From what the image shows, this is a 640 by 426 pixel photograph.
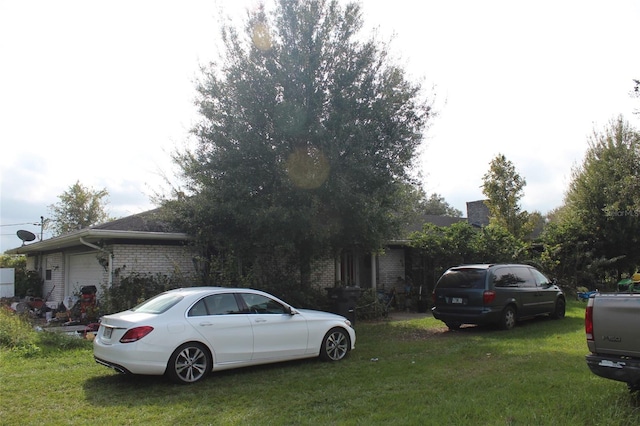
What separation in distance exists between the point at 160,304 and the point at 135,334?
2.66 feet

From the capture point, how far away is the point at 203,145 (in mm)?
13148

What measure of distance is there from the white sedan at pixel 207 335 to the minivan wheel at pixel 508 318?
16.3 ft

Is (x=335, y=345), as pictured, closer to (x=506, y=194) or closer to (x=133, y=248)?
(x=133, y=248)

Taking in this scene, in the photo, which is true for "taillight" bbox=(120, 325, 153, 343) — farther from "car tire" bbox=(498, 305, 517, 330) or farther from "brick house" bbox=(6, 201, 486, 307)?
"car tire" bbox=(498, 305, 517, 330)

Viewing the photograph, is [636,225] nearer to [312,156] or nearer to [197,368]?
[312,156]

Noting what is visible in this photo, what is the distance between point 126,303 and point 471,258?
11701mm

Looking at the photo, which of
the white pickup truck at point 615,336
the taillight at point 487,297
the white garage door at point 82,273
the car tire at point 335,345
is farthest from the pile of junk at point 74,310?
the white pickup truck at point 615,336

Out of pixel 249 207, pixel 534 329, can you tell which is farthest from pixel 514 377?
pixel 249 207

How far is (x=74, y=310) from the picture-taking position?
1422 centimetres

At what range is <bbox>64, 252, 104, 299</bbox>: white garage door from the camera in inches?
587

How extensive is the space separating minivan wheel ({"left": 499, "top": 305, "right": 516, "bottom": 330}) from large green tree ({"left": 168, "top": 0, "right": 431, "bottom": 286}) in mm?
3524

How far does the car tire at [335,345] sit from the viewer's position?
333 inches

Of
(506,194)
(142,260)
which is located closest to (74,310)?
(142,260)

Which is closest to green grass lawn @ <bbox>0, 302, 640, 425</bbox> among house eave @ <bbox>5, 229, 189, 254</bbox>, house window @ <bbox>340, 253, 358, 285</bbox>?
house eave @ <bbox>5, 229, 189, 254</bbox>
